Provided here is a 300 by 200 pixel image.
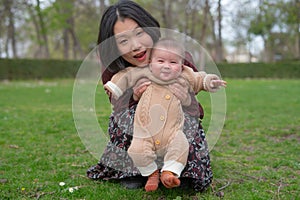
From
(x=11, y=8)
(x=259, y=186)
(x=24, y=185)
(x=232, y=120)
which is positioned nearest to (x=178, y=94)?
(x=259, y=186)

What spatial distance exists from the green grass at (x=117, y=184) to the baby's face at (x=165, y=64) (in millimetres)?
494

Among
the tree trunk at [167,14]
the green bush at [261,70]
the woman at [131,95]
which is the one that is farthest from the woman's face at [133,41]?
the tree trunk at [167,14]

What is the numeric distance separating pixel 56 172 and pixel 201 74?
174 cm

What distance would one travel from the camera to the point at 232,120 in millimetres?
6883

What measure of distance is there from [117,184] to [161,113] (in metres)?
0.85

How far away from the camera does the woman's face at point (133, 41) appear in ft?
9.23

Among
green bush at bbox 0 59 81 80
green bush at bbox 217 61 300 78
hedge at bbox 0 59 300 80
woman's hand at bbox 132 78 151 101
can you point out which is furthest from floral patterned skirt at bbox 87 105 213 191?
green bush at bbox 217 61 300 78

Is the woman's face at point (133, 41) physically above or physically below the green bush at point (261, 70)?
above

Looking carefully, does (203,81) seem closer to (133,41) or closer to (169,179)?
(133,41)

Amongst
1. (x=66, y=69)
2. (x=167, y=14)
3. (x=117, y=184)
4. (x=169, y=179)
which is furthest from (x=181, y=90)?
(x=167, y=14)

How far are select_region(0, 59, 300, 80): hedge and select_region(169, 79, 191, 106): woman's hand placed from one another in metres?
18.3

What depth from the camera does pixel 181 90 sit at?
2.74 m

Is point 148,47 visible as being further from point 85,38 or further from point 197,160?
point 85,38

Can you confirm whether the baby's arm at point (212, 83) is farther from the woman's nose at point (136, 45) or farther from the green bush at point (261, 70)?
the green bush at point (261, 70)
